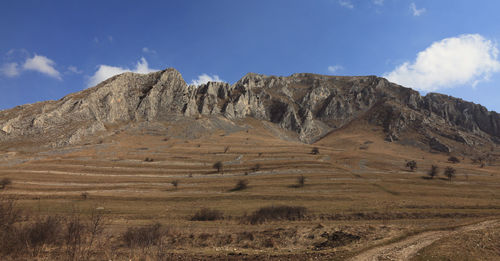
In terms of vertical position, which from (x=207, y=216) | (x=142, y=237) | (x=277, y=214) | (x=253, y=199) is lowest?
(x=253, y=199)

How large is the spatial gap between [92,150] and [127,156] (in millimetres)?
24099

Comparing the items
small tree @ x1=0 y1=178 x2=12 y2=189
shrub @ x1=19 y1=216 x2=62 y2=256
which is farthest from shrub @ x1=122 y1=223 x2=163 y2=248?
small tree @ x1=0 y1=178 x2=12 y2=189

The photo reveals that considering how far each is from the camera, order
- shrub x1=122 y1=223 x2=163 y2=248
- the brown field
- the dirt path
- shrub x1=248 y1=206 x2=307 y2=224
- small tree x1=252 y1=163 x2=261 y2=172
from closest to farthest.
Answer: the dirt path → shrub x1=122 y1=223 x2=163 y2=248 → the brown field → shrub x1=248 y1=206 x2=307 y2=224 → small tree x1=252 y1=163 x2=261 y2=172

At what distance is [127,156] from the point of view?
5330 inches

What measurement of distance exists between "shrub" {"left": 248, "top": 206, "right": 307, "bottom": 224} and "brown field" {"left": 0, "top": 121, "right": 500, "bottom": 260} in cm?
193

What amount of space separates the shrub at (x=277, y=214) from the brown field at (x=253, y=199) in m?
1.93

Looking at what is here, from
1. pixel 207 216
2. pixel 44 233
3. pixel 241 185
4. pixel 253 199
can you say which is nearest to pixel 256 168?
pixel 241 185

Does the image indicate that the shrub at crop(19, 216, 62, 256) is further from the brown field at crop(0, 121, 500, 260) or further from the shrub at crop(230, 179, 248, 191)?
the shrub at crop(230, 179, 248, 191)

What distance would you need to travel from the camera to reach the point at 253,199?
233 ft

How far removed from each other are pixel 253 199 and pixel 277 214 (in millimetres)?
19868

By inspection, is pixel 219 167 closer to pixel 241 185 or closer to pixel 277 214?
pixel 241 185

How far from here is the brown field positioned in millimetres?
23781

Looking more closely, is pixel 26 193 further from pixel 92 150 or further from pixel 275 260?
pixel 275 260

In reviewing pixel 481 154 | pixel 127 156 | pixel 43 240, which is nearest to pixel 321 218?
pixel 43 240
